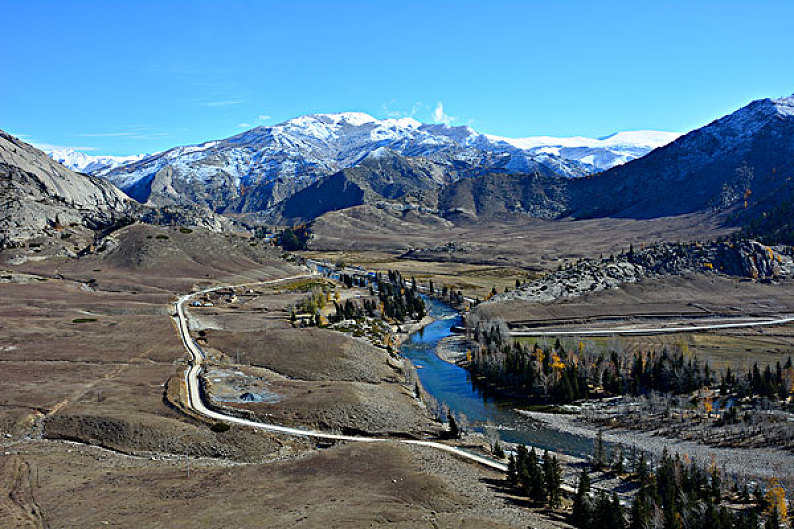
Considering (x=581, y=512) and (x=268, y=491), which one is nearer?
(x=268, y=491)

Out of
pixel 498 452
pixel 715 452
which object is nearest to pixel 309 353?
pixel 498 452

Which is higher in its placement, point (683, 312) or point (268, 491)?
point (683, 312)

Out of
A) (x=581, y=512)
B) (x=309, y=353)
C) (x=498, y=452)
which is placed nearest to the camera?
(x=581, y=512)

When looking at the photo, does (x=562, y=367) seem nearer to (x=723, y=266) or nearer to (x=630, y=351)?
(x=630, y=351)

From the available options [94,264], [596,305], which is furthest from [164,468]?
[94,264]

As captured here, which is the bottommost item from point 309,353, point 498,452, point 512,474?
point 498,452

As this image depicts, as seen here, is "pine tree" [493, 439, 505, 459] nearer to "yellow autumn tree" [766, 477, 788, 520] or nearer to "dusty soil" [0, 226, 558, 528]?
"dusty soil" [0, 226, 558, 528]

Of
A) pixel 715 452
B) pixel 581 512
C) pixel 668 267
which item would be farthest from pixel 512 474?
pixel 668 267

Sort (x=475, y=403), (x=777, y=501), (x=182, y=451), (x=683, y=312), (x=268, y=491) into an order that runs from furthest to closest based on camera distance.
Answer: (x=683, y=312) → (x=475, y=403) → (x=182, y=451) → (x=777, y=501) → (x=268, y=491)

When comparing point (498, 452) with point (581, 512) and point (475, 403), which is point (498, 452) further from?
point (475, 403)
